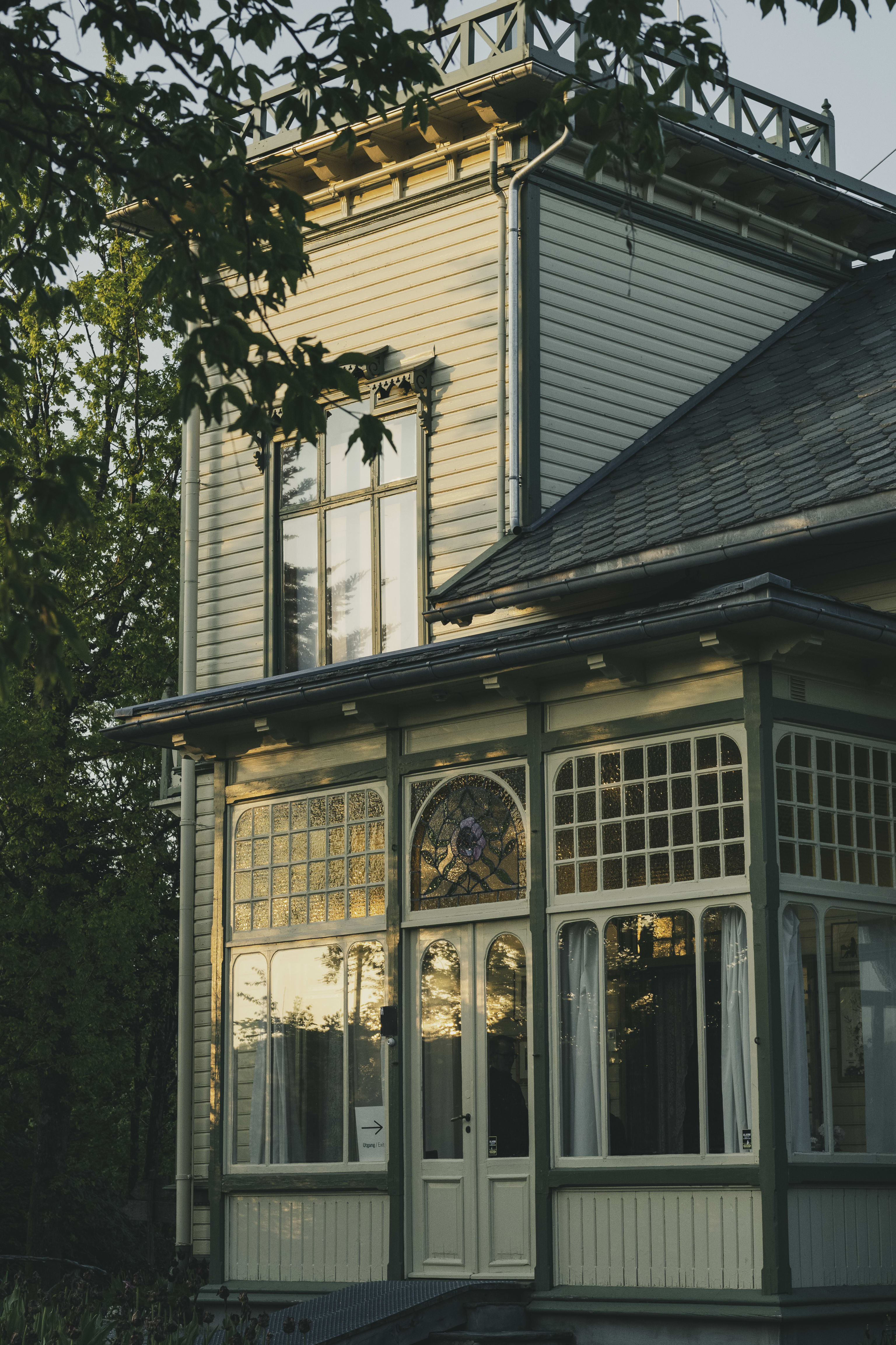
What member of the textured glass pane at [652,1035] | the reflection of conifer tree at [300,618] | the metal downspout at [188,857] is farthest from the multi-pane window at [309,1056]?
the reflection of conifer tree at [300,618]

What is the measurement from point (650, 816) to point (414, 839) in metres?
2.10

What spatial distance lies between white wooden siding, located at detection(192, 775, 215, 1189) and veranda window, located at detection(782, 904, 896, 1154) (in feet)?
18.8

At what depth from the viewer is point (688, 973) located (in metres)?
10.5

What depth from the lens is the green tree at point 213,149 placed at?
295 inches

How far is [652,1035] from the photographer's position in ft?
35.0

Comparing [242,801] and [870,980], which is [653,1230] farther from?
[242,801]

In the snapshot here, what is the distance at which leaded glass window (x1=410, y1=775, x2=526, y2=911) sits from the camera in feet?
38.5

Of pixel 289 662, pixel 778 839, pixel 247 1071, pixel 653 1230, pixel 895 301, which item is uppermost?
pixel 895 301

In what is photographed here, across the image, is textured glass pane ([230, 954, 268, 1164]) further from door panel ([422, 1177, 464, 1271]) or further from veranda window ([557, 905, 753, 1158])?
veranda window ([557, 905, 753, 1158])

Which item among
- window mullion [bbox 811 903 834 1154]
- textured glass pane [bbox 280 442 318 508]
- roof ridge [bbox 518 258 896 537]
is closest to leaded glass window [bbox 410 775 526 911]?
window mullion [bbox 811 903 834 1154]

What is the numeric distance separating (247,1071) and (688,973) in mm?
4095

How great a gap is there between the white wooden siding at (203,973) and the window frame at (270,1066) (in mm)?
1167

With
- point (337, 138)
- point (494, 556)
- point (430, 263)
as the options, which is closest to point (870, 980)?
point (494, 556)

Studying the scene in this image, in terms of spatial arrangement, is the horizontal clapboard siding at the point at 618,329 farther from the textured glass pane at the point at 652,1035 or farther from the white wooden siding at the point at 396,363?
the textured glass pane at the point at 652,1035
